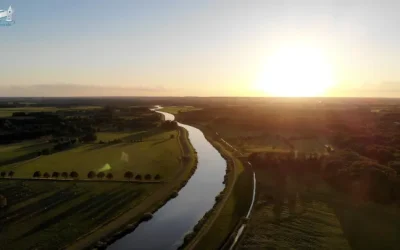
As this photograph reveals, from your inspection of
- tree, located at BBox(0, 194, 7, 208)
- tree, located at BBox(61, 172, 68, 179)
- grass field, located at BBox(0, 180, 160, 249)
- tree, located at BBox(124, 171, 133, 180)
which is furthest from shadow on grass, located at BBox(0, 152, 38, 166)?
tree, located at BBox(0, 194, 7, 208)

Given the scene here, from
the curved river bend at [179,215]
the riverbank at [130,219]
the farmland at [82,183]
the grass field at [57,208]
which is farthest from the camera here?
the farmland at [82,183]

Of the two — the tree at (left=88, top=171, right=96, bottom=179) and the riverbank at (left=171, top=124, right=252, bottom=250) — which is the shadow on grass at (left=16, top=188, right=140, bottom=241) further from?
the riverbank at (left=171, top=124, right=252, bottom=250)

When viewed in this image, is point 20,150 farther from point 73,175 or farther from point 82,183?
point 82,183

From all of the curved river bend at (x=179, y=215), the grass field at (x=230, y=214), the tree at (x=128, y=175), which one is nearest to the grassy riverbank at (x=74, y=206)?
the curved river bend at (x=179, y=215)

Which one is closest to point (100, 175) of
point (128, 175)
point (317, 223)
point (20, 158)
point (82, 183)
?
point (82, 183)

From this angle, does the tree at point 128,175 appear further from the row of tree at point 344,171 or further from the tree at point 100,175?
the row of tree at point 344,171

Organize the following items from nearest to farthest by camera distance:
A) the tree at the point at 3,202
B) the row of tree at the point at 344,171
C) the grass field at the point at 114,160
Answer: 1. the tree at the point at 3,202
2. the row of tree at the point at 344,171
3. the grass field at the point at 114,160

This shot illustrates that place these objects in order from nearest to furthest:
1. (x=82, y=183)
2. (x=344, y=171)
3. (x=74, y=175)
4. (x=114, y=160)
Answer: (x=82, y=183) → (x=344, y=171) → (x=74, y=175) → (x=114, y=160)
